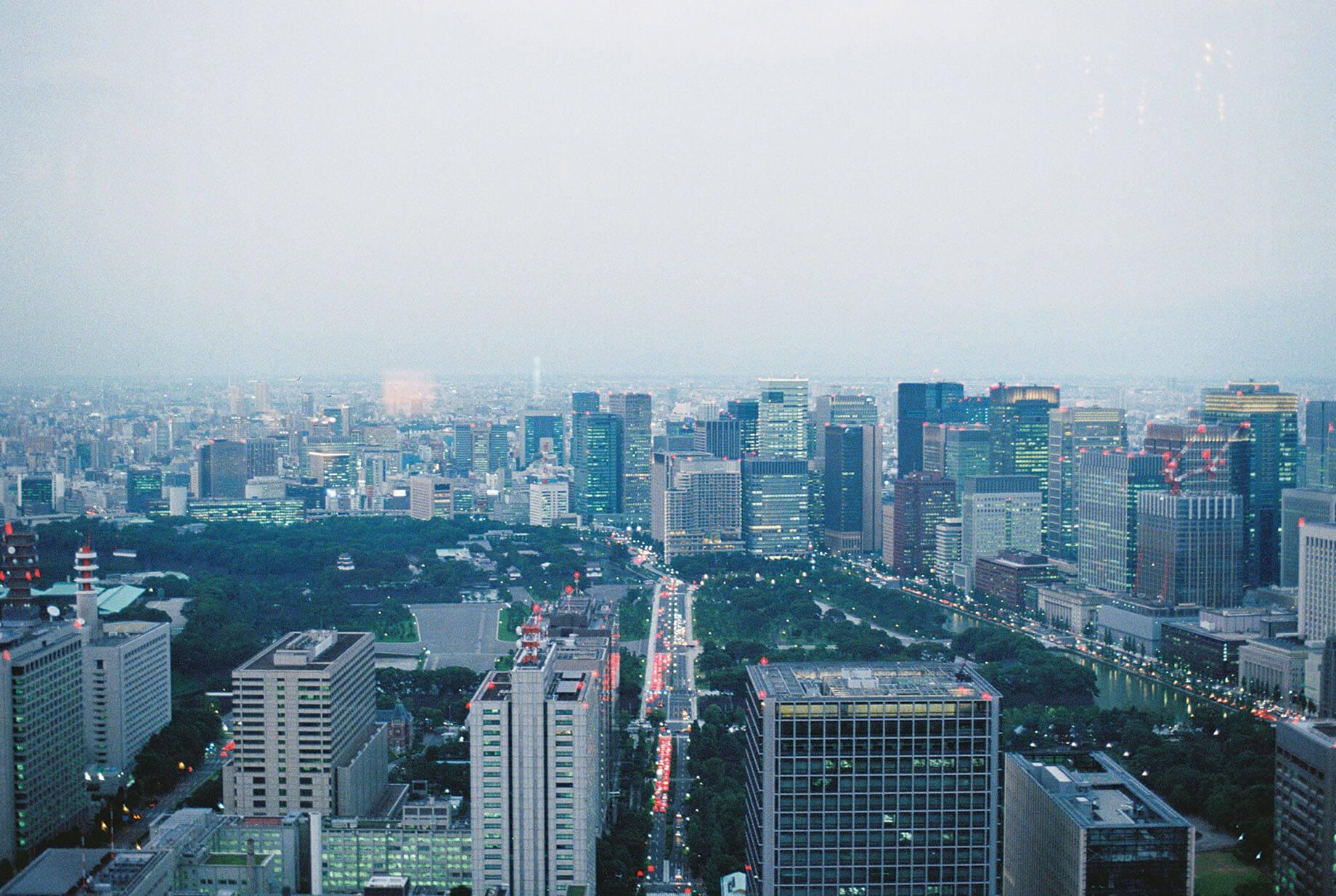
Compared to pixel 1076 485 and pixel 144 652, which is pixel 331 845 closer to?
pixel 144 652

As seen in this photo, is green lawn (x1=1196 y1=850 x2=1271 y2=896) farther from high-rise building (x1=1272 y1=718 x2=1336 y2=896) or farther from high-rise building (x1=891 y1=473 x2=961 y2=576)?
high-rise building (x1=891 y1=473 x2=961 y2=576)

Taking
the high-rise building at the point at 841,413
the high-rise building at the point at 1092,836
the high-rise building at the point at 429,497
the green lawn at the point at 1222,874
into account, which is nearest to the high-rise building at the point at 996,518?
the high-rise building at the point at 841,413

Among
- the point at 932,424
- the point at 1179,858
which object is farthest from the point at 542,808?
the point at 932,424

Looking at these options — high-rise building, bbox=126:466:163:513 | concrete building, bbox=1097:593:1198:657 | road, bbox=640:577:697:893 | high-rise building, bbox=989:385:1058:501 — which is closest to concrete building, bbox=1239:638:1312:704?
concrete building, bbox=1097:593:1198:657

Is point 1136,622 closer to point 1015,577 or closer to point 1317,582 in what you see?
point 1317,582

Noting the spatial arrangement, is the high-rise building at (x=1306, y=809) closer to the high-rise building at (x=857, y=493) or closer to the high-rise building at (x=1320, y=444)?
the high-rise building at (x=1320, y=444)

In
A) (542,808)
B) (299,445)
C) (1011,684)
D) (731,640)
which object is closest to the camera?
(542,808)
